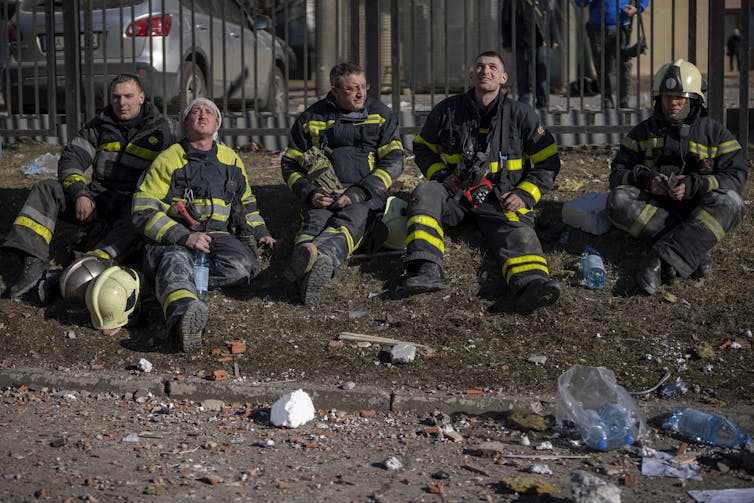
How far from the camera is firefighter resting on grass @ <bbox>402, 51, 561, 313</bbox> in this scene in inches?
287

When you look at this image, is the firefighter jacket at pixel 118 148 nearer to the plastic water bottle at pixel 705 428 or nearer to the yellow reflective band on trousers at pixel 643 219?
the yellow reflective band on trousers at pixel 643 219

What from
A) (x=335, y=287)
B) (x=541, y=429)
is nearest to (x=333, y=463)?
(x=541, y=429)

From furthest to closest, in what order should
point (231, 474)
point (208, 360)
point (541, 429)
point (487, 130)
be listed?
point (487, 130)
point (208, 360)
point (541, 429)
point (231, 474)

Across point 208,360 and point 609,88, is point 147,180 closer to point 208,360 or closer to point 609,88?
point 208,360

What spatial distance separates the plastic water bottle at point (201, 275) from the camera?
7.09 metres

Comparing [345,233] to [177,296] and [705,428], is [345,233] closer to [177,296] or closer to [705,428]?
[177,296]

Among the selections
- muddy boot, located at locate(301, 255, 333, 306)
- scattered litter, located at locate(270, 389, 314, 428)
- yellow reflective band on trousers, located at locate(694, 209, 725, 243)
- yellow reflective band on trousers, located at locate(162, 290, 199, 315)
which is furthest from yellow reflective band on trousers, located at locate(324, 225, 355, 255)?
yellow reflective band on trousers, located at locate(694, 209, 725, 243)

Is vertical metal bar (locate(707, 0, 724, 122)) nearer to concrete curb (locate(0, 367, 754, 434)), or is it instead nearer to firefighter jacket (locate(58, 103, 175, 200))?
concrete curb (locate(0, 367, 754, 434))

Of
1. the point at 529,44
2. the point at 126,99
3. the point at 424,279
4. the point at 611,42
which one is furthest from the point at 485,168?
the point at 611,42

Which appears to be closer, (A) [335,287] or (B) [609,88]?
(A) [335,287]

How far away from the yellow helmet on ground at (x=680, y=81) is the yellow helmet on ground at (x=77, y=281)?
4.00 metres

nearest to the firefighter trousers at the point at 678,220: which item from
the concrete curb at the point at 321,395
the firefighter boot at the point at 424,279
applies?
the firefighter boot at the point at 424,279

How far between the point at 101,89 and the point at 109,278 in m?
4.21

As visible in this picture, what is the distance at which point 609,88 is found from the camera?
10234mm
